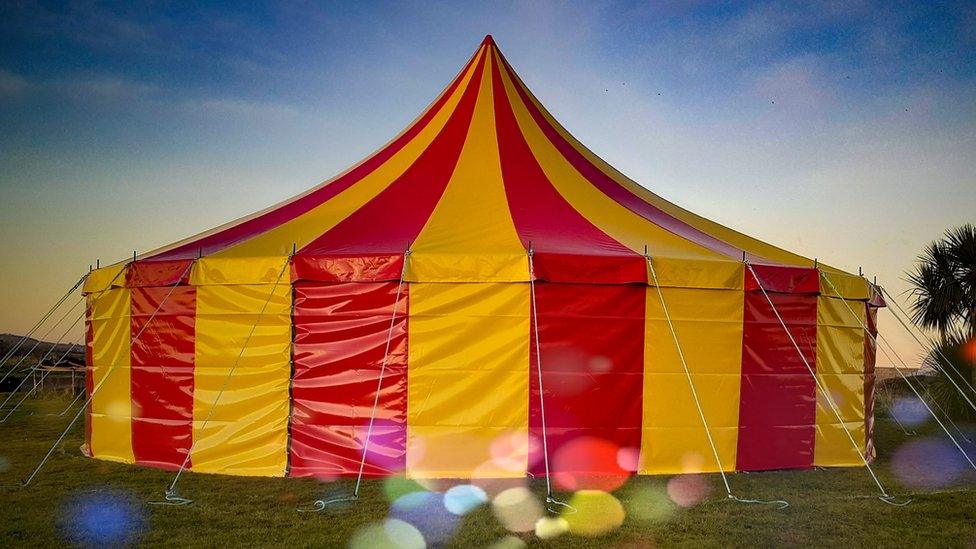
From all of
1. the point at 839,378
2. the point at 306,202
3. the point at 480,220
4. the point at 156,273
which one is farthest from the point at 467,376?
the point at 839,378

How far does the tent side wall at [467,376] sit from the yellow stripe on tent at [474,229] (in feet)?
0.50

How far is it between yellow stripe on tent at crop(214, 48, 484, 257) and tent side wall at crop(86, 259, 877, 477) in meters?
0.27

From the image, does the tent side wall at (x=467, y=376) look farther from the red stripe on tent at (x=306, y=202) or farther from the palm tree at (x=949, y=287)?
the palm tree at (x=949, y=287)

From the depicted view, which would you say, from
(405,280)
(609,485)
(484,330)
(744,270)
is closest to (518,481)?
(609,485)

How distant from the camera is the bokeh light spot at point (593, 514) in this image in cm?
422

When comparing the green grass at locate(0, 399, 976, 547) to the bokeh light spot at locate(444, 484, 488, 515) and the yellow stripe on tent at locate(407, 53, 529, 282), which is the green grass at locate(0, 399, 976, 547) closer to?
the bokeh light spot at locate(444, 484, 488, 515)

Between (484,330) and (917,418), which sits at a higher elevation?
(484,330)

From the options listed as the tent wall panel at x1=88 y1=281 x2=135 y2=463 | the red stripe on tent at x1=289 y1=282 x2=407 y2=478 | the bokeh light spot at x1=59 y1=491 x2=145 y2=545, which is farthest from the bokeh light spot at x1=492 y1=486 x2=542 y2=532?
the tent wall panel at x1=88 y1=281 x2=135 y2=463

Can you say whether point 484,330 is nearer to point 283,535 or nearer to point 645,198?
point 283,535

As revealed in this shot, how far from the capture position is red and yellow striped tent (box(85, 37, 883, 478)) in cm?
545

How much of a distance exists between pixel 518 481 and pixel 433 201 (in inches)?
96.9

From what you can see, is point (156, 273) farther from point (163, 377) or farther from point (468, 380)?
point (468, 380)

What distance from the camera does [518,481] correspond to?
5.33m

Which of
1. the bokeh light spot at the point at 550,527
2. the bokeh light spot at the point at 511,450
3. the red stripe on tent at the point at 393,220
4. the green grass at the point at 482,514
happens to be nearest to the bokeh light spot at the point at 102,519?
the green grass at the point at 482,514
